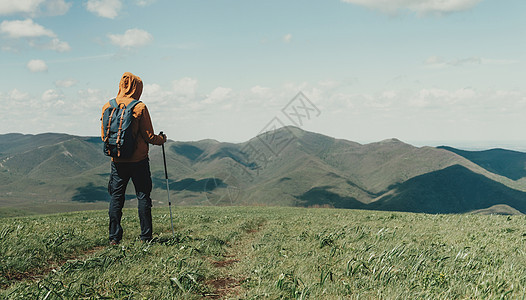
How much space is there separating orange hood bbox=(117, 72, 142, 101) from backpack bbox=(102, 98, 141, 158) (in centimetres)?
64

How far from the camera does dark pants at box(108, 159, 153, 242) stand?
8.09 m

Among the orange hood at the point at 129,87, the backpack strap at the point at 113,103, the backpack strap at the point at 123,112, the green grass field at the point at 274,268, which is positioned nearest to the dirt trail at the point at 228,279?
the green grass field at the point at 274,268

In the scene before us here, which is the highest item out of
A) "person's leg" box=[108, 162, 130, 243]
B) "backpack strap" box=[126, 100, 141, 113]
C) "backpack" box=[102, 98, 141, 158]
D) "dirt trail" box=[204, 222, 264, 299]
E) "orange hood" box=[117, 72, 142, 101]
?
"orange hood" box=[117, 72, 142, 101]

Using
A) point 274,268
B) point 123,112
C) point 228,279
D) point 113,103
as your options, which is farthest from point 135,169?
point 274,268

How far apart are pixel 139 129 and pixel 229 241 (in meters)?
4.20

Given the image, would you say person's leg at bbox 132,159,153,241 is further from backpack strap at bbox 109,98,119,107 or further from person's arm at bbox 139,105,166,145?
backpack strap at bbox 109,98,119,107

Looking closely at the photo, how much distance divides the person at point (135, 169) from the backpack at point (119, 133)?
185 millimetres

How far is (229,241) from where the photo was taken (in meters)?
9.47

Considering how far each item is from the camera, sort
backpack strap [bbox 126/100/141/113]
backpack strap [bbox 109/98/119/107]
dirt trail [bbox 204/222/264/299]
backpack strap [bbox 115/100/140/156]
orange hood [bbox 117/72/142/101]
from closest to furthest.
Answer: dirt trail [bbox 204/222/264/299] < backpack strap [bbox 115/100/140/156] < backpack strap [bbox 126/100/141/113] < backpack strap [bbox 109/98/119/107] < orange hood [bbox 117/72/142/101]

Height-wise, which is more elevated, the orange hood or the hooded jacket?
the orange hood

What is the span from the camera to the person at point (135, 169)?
8012mm

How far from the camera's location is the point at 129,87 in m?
8.38

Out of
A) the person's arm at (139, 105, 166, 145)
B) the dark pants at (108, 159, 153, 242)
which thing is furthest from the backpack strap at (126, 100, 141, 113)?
the dark pants at (108, 159, 153, 242)

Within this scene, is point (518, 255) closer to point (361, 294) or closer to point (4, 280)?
point (361, 294)
